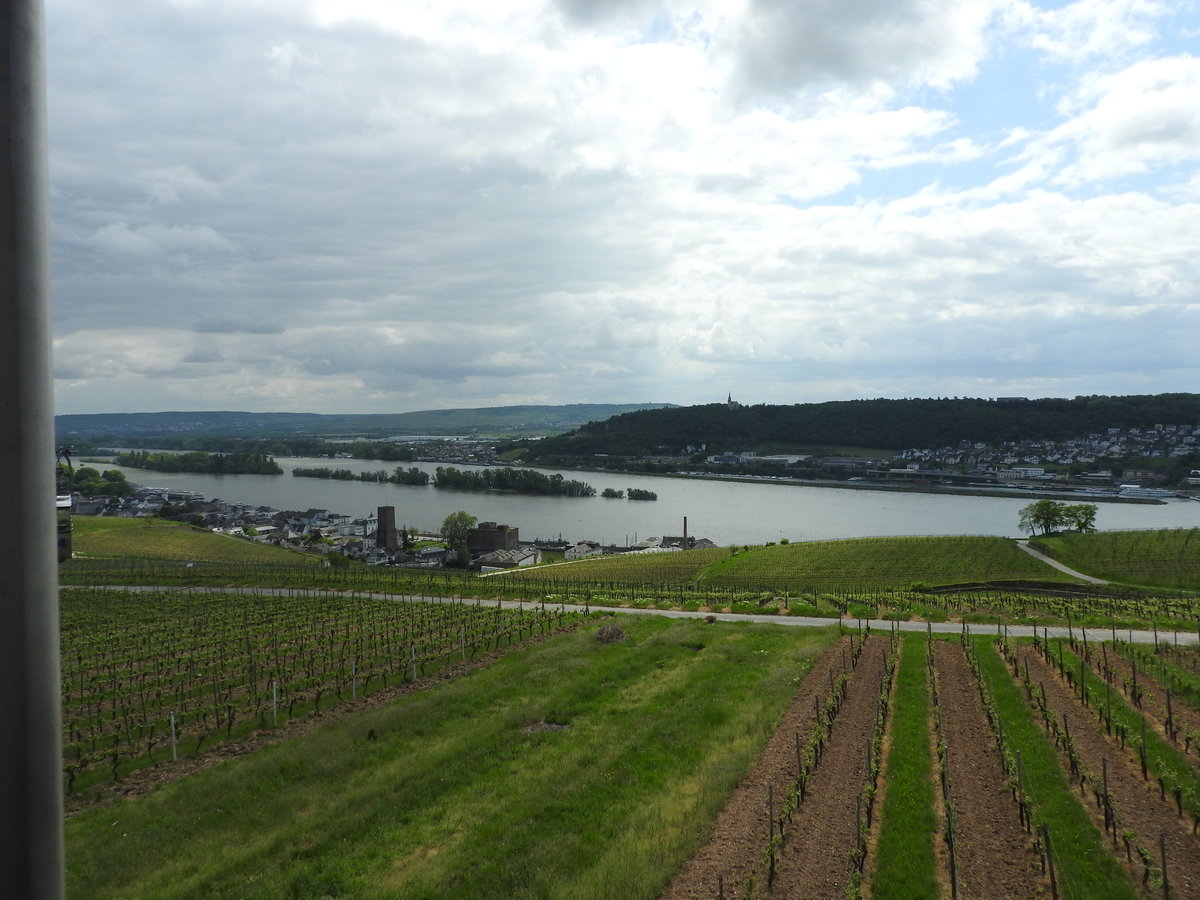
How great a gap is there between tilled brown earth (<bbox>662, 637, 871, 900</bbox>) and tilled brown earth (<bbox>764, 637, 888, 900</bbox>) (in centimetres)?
33

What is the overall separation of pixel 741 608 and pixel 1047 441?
14586cm

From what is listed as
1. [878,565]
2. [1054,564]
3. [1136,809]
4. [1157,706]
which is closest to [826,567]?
[878,565]

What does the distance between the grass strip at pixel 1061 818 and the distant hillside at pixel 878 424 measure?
491ft

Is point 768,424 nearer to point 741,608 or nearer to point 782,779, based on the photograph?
point 741,608

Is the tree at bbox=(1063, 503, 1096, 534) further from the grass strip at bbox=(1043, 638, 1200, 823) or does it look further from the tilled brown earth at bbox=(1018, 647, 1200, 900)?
the tilled brown earth at bbox=(1018, 647, 1200, 900)

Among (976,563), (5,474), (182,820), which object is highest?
(5,474)

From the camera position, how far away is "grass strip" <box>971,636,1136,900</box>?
786 cm

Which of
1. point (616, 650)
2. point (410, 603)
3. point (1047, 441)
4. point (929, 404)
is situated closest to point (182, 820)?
point (616, 650)

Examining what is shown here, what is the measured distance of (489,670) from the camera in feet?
57.6

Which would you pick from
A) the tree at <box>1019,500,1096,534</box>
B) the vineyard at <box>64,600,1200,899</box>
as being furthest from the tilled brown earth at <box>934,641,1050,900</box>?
the tree at <box>1019,500,1096,534</box>

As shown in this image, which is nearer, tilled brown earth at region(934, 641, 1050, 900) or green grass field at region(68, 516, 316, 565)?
tilled brown earth at region(934, 641, 1050, 900)

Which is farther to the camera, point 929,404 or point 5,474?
point 929,404

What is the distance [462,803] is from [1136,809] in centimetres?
866

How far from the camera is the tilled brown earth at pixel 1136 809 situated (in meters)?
8.02
